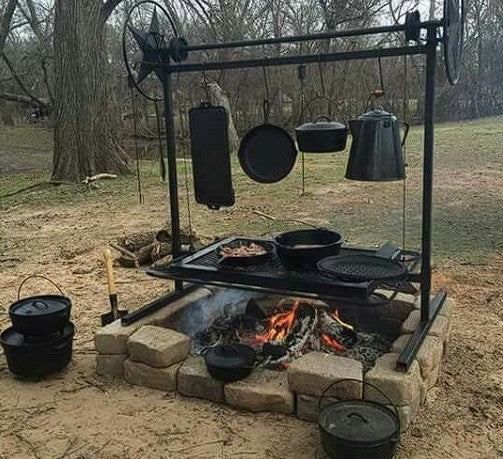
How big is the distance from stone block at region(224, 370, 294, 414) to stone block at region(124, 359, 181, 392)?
12.2 inches

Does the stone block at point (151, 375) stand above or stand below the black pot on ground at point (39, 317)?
below

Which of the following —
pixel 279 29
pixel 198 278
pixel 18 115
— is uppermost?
pixel 279 29

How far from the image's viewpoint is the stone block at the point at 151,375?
9.03 ft

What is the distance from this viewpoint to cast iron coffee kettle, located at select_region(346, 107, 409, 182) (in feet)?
8.86

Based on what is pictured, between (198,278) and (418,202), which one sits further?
(418,202)

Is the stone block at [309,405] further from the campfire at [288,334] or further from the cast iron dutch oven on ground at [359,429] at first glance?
the campfire at [288,334]

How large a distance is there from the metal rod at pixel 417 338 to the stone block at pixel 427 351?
28 mm

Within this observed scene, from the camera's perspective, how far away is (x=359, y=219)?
20.2 feet

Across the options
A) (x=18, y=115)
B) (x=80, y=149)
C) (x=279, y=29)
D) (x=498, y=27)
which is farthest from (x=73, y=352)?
(x=18, y=115)

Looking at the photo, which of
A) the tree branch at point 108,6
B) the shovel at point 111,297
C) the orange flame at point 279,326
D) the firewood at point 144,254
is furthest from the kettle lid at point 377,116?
the tree branch at point 108,6

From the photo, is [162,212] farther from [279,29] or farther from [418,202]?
[279,29]

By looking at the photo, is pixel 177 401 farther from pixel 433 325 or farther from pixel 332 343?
pixel 433 325

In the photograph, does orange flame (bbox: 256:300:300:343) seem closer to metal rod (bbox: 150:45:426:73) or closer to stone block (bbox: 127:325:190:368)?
stone block (bbox: 127:325:190:368)

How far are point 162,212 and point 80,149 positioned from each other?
3.84m
